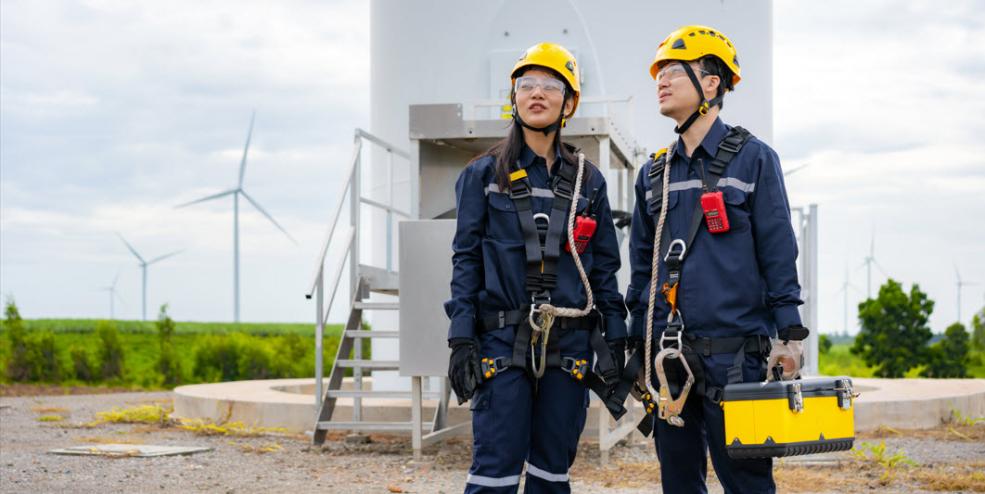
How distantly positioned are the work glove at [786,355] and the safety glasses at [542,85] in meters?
1.24

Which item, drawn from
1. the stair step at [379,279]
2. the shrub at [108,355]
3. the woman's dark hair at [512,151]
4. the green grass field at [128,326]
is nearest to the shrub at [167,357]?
the shrub at [108,355]

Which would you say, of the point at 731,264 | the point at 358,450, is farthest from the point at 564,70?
the point at 358,450

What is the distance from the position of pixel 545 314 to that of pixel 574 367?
0.22 metres

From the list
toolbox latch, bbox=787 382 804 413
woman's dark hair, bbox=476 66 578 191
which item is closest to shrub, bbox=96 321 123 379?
woman's dark hair, bbox=476 66 578 191

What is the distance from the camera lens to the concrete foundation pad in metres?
9.81

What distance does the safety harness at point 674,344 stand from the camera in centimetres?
363

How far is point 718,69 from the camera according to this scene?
3930 millimetres

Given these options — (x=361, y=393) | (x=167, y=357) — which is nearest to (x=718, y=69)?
(x=361, y=393)

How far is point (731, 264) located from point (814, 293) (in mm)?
9202

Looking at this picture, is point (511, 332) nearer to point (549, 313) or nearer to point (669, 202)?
point (549, 313)

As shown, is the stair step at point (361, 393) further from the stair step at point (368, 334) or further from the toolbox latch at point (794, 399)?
the toolbox latch at point (794, 399)

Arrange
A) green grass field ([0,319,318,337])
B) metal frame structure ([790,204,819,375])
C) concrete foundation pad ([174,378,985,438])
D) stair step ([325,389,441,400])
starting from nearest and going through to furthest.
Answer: stair step ([325,389,441,400]), concrete foundation pad ([174,378,985,438]), metal frame structure ([790,204,819,375]), green grass field ([0,319,318,337])

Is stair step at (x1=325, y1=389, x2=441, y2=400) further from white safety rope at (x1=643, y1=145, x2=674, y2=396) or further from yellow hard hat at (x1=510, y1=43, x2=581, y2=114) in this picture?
white safety rope at (x1=643, y1=145, x2=674, y2=396)

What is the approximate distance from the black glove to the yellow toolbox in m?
0.50
